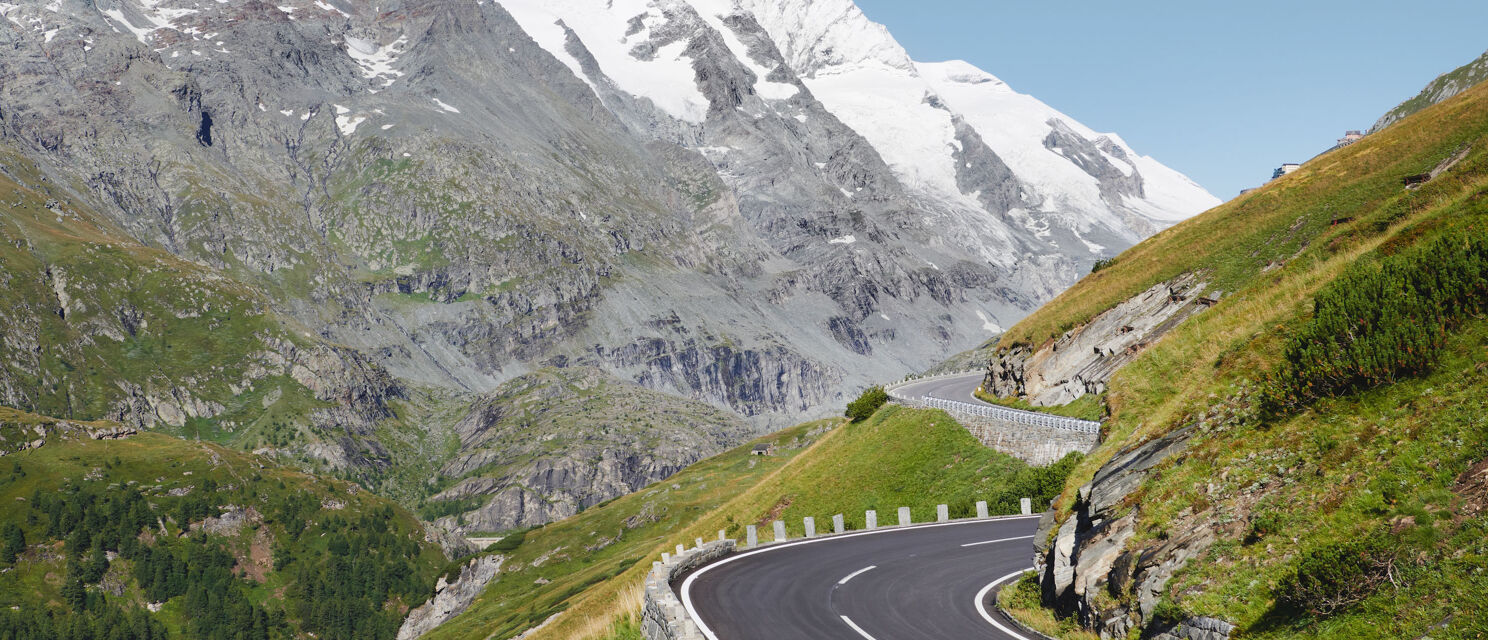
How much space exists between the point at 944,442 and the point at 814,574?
25.9 metres

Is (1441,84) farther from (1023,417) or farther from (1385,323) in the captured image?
(1385,323)

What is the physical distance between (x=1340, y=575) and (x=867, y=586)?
14862 mm

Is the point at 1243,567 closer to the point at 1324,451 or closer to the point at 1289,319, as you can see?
the point at 1324,451

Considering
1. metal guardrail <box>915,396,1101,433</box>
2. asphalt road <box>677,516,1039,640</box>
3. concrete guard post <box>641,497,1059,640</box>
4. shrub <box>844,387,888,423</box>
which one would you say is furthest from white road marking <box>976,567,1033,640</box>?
shrub <box>844,387,888,423</box>

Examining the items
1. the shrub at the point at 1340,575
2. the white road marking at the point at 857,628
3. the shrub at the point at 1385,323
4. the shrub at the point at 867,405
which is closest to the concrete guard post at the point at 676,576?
the white road marking at the point at 857,628

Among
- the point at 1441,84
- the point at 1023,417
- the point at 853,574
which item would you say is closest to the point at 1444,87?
the point at 1441,84

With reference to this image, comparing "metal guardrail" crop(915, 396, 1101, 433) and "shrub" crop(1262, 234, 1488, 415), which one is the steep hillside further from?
"shrub" crop(1262, 234, 1488, 415)

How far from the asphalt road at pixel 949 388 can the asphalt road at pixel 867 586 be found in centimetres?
3801

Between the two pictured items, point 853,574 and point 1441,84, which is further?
point 1441,84

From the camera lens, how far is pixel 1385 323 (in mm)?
17984

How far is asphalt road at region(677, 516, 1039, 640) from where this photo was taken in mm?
22250

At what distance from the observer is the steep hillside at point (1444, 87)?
126500 millimetres

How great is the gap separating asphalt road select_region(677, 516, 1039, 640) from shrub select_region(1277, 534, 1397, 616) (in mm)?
7367

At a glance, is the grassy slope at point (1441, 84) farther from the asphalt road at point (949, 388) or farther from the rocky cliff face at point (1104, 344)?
the rocky cliff face at point (1104, 344)
